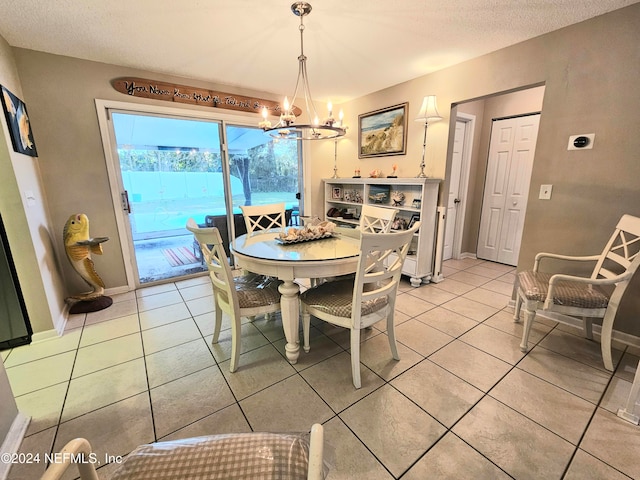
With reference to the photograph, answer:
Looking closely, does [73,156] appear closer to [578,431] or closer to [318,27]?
[318,27]

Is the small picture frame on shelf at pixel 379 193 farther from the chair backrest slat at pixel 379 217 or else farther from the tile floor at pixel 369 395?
the tile floor at pixel 369 395

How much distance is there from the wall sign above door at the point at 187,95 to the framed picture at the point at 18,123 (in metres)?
0.83

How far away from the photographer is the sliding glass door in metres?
3.11

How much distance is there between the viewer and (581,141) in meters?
2.11

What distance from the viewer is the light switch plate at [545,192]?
2.32m

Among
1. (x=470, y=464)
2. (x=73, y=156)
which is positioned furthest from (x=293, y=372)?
(x=73, y=156)

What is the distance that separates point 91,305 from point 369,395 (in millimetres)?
2820

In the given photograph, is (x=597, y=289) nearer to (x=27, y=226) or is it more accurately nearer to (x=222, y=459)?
(x=222, y=459)

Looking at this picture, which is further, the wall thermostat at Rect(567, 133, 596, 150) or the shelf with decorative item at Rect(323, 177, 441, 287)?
the shelf with decorative item at Rect(323, 177, 441, 287)

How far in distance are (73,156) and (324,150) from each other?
306 cm

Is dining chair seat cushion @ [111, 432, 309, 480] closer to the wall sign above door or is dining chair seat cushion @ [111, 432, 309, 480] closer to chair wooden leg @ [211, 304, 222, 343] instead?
chair wooden leg @ [211, 304, 222, 343]

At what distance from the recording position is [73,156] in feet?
8.89

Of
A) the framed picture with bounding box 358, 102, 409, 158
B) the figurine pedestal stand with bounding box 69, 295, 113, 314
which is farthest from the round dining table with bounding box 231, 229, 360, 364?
the framed picture with bounding box 358, 102, 409, 158

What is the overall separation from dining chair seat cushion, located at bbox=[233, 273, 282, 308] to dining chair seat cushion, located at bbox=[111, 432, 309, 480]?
99 centimetres
